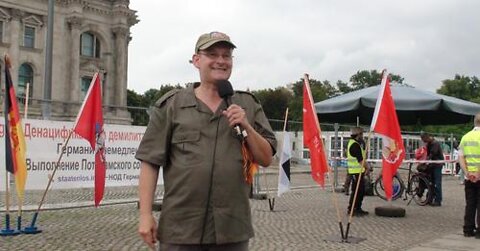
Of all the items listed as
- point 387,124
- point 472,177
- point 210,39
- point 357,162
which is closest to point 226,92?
point 210,39

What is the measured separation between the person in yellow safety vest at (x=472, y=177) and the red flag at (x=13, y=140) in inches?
283

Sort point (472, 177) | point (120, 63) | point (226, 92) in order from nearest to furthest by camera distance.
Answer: point (226, 92) < point (472, 177) < point (120, 63)

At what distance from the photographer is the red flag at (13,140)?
9.20 meters

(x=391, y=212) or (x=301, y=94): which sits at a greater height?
(x=301, y=94)

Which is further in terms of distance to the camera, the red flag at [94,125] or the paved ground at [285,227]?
the red flag at [94,125]

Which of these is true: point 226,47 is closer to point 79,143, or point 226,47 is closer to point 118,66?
point 79,143

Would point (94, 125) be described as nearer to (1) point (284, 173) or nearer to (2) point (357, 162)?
(1) point (284, 173)

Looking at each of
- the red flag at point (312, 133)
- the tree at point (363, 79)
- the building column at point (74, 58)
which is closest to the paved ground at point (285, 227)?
the red flag at point (312, 133)

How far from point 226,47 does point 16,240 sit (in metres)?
6.61

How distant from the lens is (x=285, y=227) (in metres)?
10.5

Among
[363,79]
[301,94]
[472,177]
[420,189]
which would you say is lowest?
[420,189]

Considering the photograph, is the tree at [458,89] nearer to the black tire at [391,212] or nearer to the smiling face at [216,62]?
the black tire at [391,212]

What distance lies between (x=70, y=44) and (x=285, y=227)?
51531mm

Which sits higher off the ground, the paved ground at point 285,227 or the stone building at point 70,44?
the stone building at point 70,44
